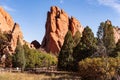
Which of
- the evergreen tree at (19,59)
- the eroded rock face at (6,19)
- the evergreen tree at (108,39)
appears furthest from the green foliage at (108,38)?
the eroded rock face at (6,19)

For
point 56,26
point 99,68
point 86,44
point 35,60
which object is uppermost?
point 56,26

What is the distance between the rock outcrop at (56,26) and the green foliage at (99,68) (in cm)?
12251

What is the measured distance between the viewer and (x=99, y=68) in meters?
42.9

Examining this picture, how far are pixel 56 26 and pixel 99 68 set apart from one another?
132521mm

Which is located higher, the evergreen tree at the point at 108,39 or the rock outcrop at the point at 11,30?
the rock outcrop at the point at 11,30

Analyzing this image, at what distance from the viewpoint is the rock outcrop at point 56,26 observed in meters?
170

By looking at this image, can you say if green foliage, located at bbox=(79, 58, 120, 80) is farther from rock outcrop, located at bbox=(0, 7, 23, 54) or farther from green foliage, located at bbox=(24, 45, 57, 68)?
rock outcrop, located at bbox=(0, 7, 23, 54)

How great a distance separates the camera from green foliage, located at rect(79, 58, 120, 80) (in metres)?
41.9

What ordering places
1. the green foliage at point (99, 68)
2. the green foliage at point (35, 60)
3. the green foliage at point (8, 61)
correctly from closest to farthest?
the green foliage at point (99, 68), the green foliage at point (8, 61), the green foliage at point (35, 60)

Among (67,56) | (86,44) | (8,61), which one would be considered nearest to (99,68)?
(86,44)

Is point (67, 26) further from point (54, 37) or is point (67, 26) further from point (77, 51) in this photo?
point (77, 51)

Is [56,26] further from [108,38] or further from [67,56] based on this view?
[67,56]

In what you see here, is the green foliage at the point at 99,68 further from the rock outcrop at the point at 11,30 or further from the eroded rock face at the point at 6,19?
the eroded rock face at the point at 6,19

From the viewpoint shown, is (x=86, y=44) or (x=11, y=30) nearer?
(x=86, y=44)
